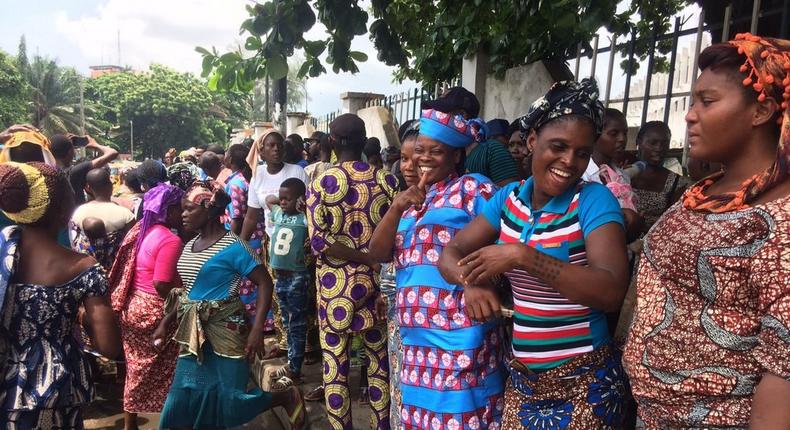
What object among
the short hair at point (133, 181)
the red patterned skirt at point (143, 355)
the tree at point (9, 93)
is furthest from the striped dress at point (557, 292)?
the tree at point (9, 93)

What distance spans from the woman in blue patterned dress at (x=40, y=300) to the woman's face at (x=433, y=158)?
5.05ft

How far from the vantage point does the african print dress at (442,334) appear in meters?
2.23

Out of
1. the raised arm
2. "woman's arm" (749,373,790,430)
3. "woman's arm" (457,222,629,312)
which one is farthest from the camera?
the raised arm

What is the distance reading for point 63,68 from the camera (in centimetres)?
5094

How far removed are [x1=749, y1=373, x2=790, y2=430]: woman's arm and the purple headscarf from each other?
3267 millimetres

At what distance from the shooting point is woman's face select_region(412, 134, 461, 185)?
2.52m

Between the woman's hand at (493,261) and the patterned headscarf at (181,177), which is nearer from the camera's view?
the woman's hand at (493,261)

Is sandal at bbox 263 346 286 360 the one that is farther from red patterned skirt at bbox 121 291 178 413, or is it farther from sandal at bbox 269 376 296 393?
red patterned skirt at bbox 121 291 178 413

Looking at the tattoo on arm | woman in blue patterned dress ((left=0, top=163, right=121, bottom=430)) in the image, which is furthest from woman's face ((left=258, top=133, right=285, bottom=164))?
the tattoo on arm

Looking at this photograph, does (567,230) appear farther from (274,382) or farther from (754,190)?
(274,382)

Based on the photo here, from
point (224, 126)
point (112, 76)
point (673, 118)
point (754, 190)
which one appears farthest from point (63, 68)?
point (754, 190)

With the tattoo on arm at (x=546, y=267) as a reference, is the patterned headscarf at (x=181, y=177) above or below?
above

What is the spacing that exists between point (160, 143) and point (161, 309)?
2036 inches

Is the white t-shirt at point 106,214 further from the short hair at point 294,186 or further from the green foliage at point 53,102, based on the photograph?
the green foliage at point 53,102
